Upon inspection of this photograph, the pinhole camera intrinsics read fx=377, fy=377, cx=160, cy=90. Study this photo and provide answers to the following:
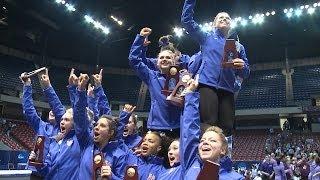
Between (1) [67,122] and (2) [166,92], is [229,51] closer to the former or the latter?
(2) [166,92]

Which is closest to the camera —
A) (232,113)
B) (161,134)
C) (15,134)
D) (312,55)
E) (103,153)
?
(103,153)

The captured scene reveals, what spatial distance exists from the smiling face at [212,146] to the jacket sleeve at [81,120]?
1.30 meters

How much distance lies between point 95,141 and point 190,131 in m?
1.06

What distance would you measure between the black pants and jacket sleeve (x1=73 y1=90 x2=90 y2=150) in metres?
1.01

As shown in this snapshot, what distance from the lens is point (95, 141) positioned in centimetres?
329

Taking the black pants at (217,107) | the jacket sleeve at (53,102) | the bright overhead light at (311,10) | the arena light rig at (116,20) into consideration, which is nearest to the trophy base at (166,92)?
the black pants at (217,107)

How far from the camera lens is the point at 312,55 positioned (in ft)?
84.5

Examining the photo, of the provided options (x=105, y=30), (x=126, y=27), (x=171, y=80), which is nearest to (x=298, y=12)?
(x=126, y=27)

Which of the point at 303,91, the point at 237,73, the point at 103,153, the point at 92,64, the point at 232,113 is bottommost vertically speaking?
the point at 103,153

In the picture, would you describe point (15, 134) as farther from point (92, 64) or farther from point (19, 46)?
point (92, 64)

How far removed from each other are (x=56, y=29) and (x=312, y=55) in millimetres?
16921

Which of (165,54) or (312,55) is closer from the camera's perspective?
(165,54)

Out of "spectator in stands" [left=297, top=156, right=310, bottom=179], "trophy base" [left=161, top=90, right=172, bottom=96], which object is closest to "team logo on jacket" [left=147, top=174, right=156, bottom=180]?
"trophy base" [left=161, top=90, right=172, bottom=96]

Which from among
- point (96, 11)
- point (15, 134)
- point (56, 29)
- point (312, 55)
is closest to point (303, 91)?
point (312, 55)
